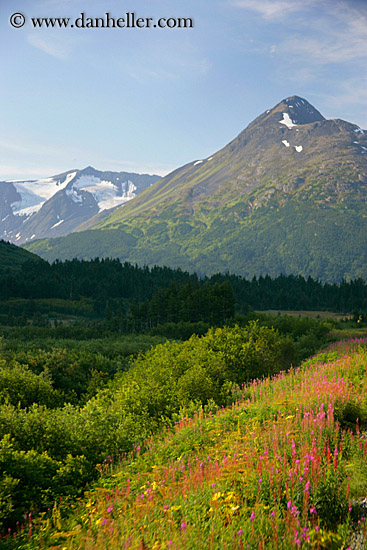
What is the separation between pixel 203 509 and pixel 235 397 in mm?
7422

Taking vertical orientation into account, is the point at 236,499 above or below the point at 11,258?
below

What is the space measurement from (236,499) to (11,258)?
15611 cm

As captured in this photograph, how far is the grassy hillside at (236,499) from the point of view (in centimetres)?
450

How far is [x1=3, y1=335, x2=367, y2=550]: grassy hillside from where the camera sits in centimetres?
450

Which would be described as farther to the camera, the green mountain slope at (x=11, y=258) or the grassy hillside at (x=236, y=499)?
the green mountain slope at (x=11, y=258)

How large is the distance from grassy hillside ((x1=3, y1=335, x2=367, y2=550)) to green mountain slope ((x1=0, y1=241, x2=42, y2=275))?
130476mm

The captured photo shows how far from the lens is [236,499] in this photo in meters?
5.05

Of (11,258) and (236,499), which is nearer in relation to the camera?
(236,499)

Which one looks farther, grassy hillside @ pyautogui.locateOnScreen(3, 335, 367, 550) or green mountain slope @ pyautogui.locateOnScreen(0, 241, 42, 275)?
green mountain slope @ pyautogui.locateOnScreen(0, 241, 42, 275)

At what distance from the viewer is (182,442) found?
815 cm

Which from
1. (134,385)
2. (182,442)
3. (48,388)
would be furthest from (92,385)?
(182,442)

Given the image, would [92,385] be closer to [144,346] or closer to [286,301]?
[144,346]

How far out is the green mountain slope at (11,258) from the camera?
133m

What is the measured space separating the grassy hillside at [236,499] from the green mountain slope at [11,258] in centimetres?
13048
